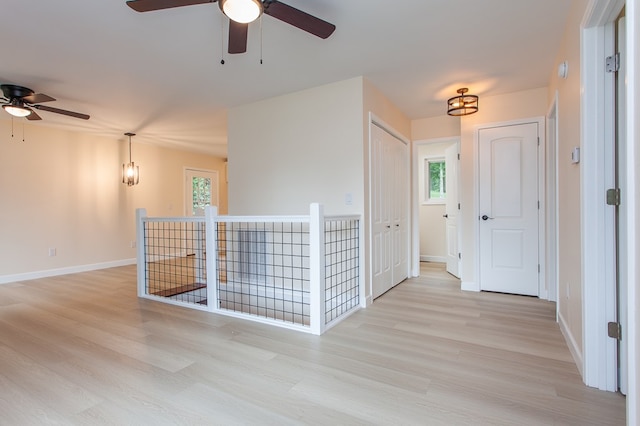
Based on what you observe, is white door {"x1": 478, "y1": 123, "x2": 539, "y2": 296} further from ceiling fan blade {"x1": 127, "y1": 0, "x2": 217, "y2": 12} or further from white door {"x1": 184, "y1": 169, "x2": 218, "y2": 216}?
white door {"x1": 184, "y1": 169, "x2": 218, "y2": 216}

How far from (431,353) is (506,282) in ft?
7.19

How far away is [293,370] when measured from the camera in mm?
1968

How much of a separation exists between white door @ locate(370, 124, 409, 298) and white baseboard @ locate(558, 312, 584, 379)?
1.68 meters

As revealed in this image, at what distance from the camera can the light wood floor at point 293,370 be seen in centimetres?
155

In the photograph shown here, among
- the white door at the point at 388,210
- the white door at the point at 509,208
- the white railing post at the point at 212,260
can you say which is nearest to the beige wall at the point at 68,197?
the white railing post at the point at 212,260

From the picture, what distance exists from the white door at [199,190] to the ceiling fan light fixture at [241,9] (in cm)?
575

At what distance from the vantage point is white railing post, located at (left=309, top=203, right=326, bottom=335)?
100.0 inches

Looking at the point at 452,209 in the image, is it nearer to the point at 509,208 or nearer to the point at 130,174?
the point at 509,208

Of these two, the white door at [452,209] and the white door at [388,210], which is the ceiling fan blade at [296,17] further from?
the white door at [452,209]

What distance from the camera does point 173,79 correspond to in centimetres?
330

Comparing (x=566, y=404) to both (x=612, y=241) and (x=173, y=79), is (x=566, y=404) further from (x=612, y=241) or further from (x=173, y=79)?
(x=173, y=79)

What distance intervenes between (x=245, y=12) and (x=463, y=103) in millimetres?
2806

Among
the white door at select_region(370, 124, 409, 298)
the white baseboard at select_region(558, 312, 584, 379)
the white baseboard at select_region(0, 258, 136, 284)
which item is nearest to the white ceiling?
the white door at select_region(370, 124, 409, 298)

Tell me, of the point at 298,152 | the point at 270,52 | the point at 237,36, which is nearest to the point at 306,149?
the point at 298,152
